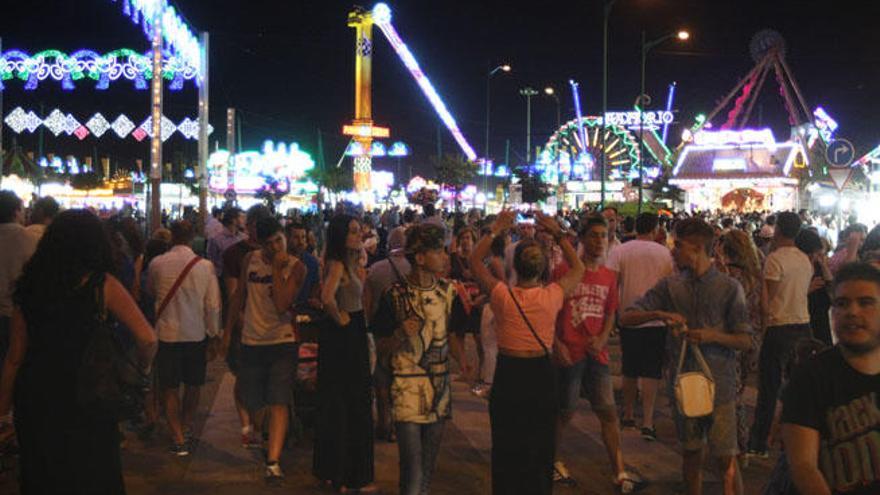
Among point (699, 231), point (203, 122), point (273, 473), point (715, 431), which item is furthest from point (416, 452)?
point (203, 122)

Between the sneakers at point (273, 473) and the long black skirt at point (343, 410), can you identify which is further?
the sneakers at point (273, 473)

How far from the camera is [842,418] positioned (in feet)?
9.14

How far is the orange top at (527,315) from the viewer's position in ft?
16.7

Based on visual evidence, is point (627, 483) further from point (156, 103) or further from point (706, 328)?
point (156, 103)

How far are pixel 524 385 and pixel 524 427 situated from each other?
0.78ft

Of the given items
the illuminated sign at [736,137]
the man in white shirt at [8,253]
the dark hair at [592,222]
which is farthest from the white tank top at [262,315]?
the illuminated sign at [736,137]

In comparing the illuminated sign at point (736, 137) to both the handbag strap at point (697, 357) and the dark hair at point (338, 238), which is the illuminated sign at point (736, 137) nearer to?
the dark hair at point (338, 238)

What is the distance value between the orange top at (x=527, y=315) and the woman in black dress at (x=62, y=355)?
81.4 inches

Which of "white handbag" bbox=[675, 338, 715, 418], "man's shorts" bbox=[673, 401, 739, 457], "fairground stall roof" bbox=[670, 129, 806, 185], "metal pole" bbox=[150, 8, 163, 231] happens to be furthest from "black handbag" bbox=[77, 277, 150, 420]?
"fairground stall roof" bbox=[670, 129, 806, 185]

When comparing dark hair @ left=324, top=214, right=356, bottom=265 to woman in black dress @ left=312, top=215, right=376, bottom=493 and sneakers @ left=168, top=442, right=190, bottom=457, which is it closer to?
woman in black dress @ left=312, top=215, right=376, bottom=493

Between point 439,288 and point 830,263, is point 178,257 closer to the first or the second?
point 439,288

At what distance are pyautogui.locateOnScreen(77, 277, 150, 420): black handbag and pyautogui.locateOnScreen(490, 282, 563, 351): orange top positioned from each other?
210cm

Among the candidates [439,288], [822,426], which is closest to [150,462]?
[439,288]

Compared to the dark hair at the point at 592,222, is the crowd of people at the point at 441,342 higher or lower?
lower
